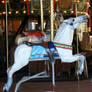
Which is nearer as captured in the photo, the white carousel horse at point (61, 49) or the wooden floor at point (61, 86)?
the white carousel horse at point (61, 49)

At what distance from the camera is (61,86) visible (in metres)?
6.44

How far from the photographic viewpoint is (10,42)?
27.4 feet

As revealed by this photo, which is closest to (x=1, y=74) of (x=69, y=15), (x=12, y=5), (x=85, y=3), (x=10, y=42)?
(x=10, y=42)

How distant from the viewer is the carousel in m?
5.16

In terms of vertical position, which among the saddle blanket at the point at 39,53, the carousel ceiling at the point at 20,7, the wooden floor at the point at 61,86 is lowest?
the wooden floor at the point at 61,86

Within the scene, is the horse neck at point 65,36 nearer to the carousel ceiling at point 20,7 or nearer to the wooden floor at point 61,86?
the wooden floor at point 61,86

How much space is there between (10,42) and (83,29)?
254cm

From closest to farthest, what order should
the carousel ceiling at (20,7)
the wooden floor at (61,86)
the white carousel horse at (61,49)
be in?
the white carousel horse at (61,49) → the wooden floor at (61,86) → the carousel ceiling at (20,7)

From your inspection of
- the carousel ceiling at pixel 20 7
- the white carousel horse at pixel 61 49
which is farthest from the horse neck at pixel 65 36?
the carousel ceiling at pixel 20 7

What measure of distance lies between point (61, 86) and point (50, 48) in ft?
5.68

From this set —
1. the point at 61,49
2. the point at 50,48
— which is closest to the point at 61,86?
the point at 61,49

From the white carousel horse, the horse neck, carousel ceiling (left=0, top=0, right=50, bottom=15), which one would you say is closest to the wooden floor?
the white carousel horse

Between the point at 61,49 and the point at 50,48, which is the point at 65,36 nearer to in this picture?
the point at 61,49

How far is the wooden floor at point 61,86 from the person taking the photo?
603 cm
